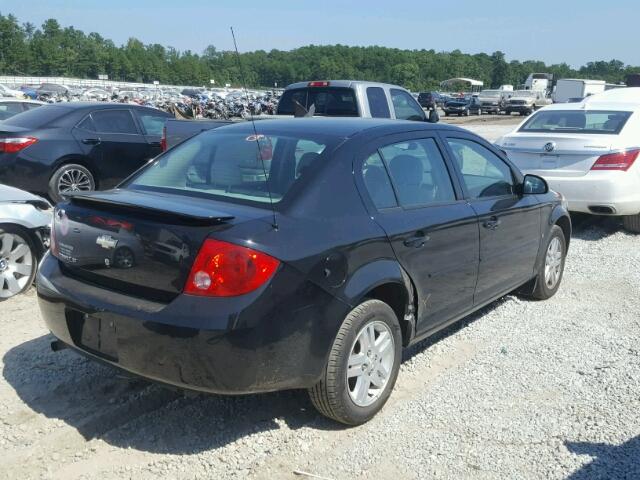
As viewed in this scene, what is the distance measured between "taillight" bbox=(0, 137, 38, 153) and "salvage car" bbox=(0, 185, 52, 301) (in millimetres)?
3207

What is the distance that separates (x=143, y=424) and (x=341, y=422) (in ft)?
3.52

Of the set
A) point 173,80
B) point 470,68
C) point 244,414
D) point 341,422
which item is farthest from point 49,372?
point 173,80

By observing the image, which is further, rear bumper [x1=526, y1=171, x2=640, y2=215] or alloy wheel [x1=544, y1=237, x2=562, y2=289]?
rear bumper [x1=526, y1=171, x2=640, y2=215]

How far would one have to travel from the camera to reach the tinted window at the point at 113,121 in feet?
31.4

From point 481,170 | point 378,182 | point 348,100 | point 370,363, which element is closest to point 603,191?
point 481,170

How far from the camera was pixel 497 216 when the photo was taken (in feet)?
15.2

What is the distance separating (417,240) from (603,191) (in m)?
4.90

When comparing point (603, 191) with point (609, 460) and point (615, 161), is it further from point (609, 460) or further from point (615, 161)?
point (609, 460)

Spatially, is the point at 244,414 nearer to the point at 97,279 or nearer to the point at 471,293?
the point at 97,279

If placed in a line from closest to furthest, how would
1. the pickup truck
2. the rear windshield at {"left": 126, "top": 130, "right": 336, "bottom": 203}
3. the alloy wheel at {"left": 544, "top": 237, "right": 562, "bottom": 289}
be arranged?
the rear windshield at {"left": 126, "top": 130, "right": 336, "bottom": 203} < the alloy wheel at {"left": 544, "top": 237, "right": 562, "bottom": 289} < the pickup truck

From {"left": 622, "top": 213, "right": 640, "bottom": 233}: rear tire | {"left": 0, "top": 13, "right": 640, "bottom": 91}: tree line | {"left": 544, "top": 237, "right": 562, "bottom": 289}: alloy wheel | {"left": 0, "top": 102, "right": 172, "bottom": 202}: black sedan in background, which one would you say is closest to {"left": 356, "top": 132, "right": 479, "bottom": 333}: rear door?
{"left": 544, "top": 237, "right": 562, "bottom": 289}: alloy wheel

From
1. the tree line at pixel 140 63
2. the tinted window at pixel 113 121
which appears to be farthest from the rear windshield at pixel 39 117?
the tree line at pixel 140 63

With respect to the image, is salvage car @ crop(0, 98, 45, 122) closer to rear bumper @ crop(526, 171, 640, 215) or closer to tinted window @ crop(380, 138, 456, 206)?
rear bumper @ crop(526, 171, 640, 215)

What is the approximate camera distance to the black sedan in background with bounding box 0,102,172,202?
862 centimetres
